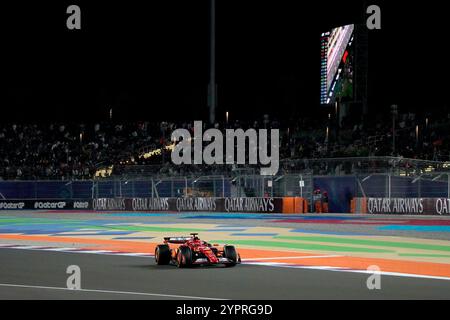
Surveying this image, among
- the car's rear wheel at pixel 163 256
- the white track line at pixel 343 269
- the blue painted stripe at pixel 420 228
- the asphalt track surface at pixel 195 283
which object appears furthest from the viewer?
the blue painted stripe at pixel 420 228

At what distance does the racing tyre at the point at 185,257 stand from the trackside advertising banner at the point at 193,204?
79.9 ft

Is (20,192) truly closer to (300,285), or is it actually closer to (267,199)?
(267,199)

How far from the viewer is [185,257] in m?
15.3

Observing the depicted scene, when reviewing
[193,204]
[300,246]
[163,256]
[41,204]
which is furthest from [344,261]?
[41,204]

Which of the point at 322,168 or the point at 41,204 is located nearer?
the point at 322,168

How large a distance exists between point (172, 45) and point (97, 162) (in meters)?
17.4

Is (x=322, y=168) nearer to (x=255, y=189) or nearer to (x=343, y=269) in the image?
(x=255, y=189)

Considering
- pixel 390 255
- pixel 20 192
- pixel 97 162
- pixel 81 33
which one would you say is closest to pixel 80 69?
pixel 81 33

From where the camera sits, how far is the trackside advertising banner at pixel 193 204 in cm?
4022

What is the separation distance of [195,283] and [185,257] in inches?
95.7

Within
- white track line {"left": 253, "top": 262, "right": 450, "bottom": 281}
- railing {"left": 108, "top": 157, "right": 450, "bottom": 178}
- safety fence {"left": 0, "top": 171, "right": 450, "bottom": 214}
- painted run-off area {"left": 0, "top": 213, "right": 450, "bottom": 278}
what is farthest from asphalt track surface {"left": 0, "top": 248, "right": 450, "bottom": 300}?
railing {"left": 108, "top": 157, "right": 450, "bottom": 178}

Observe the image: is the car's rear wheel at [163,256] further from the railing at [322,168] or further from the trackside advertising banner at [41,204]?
the trackside advertising banner at [41,204]

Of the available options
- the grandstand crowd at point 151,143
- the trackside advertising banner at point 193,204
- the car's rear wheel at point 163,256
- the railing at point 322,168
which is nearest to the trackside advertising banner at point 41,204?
the trackside advertising banner at point 193,204

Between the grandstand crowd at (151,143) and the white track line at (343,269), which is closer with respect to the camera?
the white track line at (343,269)
